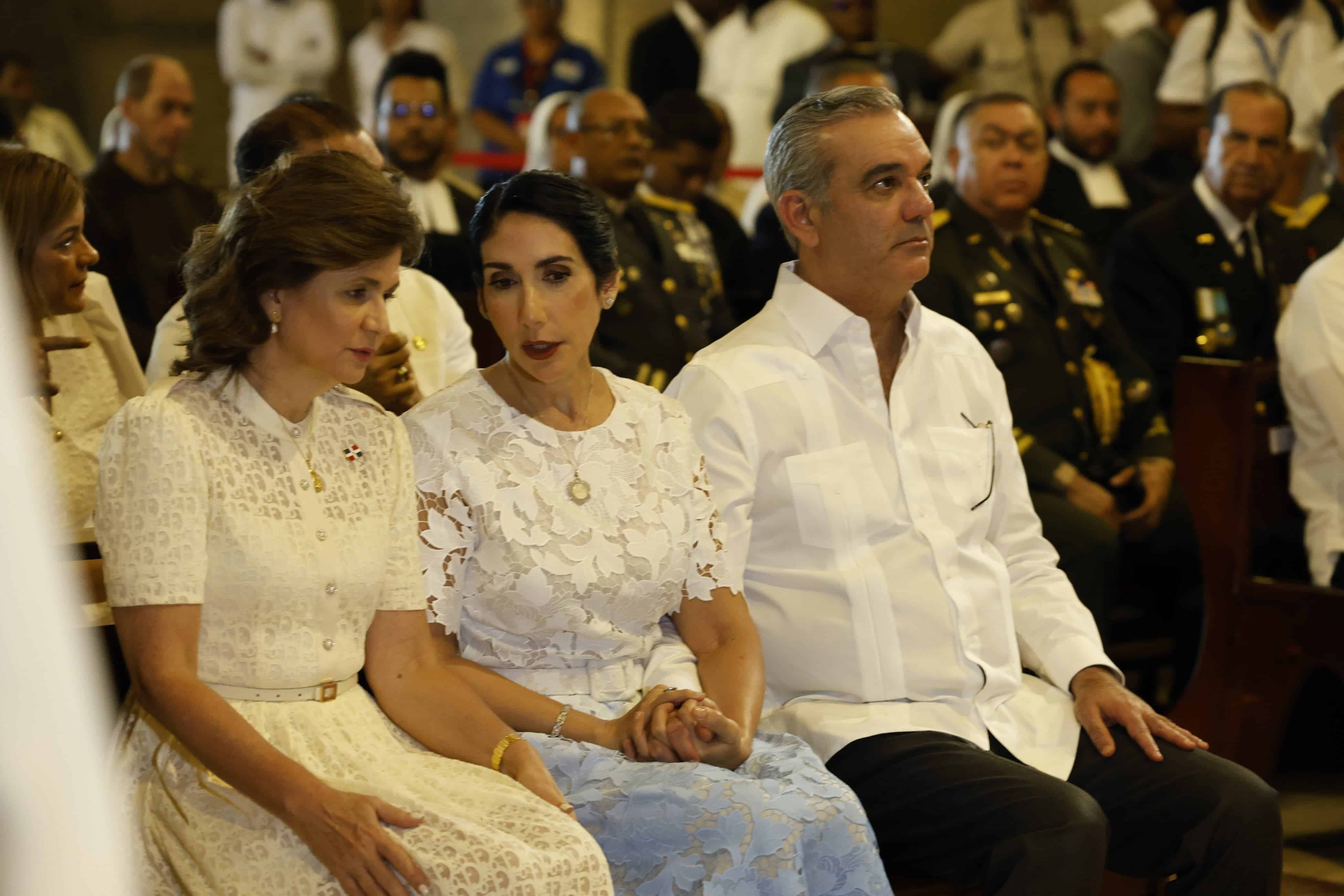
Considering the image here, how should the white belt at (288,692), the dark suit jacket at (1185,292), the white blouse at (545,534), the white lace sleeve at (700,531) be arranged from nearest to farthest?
the white belt at (288,692) → the white blouse at (545,534) → the white lace sleeve at (700,531) → the dark suit jacket at (1185,292)

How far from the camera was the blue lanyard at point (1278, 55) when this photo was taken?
20.1ft

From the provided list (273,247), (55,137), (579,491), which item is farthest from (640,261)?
(55,137)

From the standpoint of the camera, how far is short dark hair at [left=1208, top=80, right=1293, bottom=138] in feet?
14.6

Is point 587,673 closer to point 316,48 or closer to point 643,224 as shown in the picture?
point 643,224

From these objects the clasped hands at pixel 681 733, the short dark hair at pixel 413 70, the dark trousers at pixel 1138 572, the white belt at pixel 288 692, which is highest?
the short dark hair at pixel 413 70

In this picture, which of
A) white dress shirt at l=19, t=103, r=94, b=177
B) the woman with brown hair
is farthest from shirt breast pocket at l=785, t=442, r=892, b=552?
white dress shirt at l=19, t=103, r=94, b=177

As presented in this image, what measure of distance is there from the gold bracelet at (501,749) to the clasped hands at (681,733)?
0.46ft

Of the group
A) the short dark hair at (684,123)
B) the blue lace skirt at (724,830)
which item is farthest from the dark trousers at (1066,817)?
the short dark hair at (684,123)

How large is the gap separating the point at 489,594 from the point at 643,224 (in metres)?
2.42

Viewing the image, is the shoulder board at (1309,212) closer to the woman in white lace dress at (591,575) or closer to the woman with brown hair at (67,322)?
the woman in white lace dress at (591,575)

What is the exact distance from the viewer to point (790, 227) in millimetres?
2455

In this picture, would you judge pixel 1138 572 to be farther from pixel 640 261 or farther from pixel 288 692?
pixel 288 692

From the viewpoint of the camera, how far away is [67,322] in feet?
8.52

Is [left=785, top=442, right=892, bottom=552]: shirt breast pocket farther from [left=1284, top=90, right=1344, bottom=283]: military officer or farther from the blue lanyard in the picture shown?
the blue lanyard
